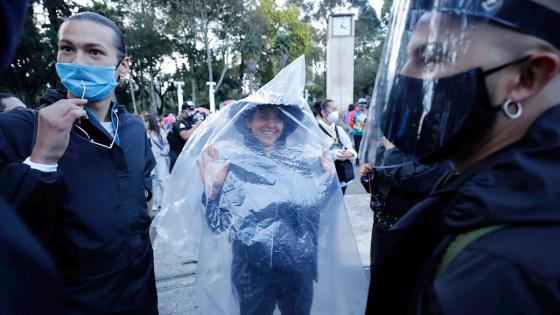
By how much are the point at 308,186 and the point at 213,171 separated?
1.66 ft

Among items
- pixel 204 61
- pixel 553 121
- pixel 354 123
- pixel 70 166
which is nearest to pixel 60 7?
pixel 204 61

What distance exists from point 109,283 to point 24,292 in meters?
0.97

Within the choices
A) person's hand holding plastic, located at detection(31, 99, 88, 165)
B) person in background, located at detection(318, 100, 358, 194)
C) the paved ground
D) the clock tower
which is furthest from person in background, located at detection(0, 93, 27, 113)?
the clock tower

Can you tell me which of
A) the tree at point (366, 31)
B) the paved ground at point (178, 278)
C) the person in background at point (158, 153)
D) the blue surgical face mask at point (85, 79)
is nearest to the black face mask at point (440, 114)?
the blue surgical face mask at point (85, 79)

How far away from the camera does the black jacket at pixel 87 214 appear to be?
4.10 feet

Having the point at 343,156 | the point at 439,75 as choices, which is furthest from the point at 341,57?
the point at 439,75

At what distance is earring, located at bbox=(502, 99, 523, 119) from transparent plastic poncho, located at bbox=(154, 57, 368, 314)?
1113 mm

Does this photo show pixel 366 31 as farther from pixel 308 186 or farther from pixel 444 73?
pixel 444 73

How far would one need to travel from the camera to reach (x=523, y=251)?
22.5 inches

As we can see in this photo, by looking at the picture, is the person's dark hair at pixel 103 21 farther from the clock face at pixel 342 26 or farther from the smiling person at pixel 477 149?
the clock face at pixel 342 26

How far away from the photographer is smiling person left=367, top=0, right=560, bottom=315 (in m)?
0.58

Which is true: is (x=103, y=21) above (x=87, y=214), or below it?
above

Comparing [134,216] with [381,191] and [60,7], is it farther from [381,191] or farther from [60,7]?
[60,7]

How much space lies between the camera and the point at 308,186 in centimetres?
179
